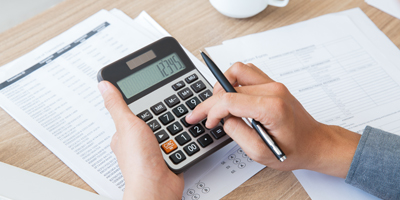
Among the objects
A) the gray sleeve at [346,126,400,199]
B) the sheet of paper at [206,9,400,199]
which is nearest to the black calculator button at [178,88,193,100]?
the sheet of paper at [206,9,400,199]

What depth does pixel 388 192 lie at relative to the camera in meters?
0.45

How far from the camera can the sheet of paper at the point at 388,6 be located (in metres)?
0.68

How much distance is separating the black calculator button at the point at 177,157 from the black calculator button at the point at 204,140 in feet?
0.10

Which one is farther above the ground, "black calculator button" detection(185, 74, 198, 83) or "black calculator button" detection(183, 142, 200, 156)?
"black calculator button" detection(185, 74, 198, 83)

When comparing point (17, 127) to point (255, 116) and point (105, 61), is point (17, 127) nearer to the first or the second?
point (105, 61)

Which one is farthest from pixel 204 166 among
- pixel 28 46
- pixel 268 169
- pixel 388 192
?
pixel 28 46

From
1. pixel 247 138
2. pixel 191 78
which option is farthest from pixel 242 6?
pixel 247 138

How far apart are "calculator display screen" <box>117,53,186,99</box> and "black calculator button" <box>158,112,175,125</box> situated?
53 millimetres

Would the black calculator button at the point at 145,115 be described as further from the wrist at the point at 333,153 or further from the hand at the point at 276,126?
the wrist at the point at 333,153

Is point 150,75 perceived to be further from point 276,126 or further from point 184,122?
point 276,126

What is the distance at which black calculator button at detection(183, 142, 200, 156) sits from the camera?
462mm

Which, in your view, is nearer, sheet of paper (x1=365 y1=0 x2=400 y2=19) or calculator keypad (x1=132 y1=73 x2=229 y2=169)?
calculator keypad (x1=132 y1=73 x2=229 y2=169)

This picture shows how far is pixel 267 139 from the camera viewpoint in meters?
0.41

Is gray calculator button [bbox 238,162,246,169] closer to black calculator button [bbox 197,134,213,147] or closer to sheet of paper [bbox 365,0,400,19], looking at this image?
black calculator button [bbox 197,134,213,147]
